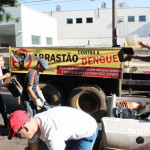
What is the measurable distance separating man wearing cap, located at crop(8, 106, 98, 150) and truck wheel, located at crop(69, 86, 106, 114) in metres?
3.21

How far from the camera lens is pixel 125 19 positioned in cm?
3797

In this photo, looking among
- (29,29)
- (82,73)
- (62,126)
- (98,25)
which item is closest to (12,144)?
(82,73)

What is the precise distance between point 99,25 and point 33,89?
35.1 metres

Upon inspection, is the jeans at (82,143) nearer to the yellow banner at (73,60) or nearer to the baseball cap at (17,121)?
the baseball cap at (17,121)

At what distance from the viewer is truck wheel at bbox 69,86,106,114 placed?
224 inches

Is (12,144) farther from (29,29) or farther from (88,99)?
(29,29)

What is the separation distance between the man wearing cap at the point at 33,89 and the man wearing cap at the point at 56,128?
2.06m

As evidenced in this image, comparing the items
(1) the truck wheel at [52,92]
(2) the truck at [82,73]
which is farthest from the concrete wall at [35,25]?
(1) the truck wheel at [52,92]

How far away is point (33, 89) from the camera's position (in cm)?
468

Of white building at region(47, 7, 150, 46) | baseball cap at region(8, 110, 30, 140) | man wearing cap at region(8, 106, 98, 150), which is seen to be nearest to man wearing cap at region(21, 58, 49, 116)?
man wearing cap at region(8, 106, 98, 150)

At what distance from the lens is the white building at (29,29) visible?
20.2 metres

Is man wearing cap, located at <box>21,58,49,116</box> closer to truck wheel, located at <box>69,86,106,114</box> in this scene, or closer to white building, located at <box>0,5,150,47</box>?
truck wheel, located at <box>69,86,106,114</box>

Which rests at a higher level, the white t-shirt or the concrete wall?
the concrete wall

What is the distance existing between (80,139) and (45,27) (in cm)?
2510
